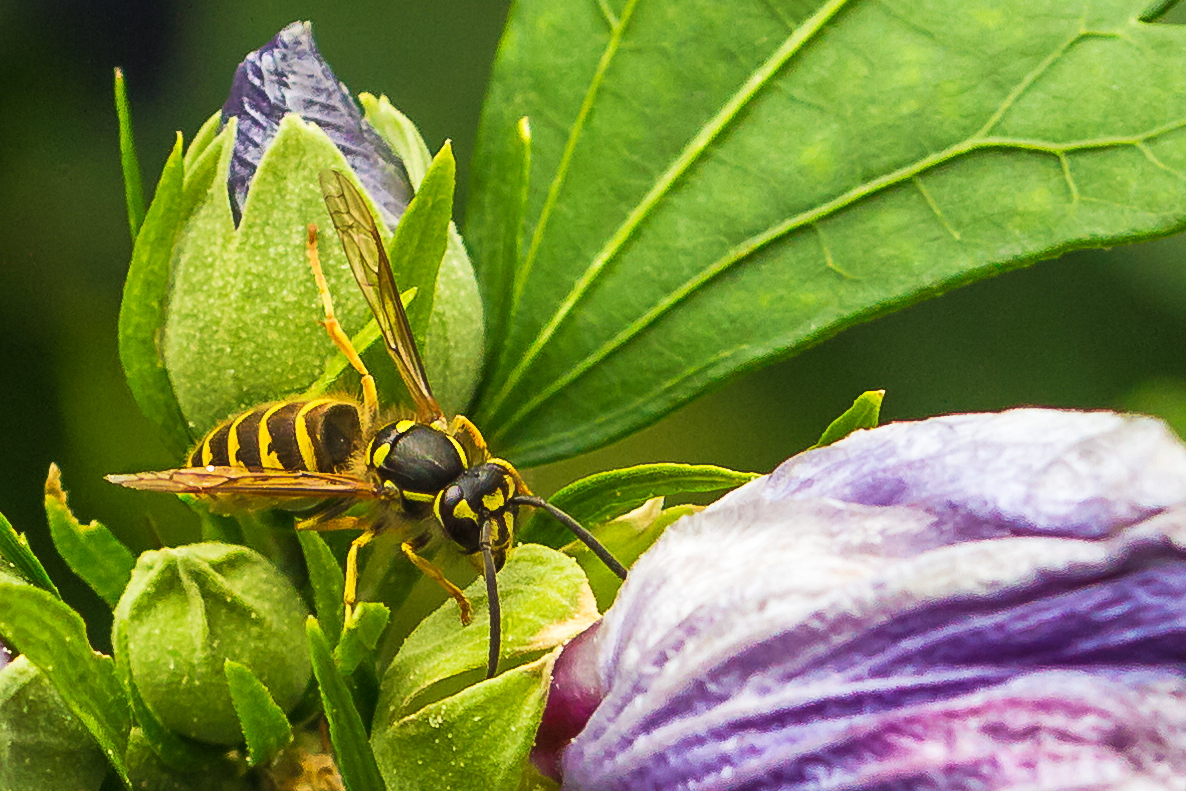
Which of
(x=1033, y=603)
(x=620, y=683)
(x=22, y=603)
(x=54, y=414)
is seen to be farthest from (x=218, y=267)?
(x=54, y=414)

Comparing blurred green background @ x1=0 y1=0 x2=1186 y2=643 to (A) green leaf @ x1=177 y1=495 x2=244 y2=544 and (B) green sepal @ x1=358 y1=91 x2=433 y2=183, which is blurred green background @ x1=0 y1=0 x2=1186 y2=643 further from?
(B) green sepal @ x1=358 y1=91 x2=433 y2=183

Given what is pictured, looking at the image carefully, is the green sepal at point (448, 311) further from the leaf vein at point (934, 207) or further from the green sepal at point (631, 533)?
the leaf vein at point (934, 207)

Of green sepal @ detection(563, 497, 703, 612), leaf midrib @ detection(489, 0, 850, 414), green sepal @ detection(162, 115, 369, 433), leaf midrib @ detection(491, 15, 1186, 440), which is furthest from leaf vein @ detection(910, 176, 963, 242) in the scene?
green sepal @ detection(162, 115, 369, 433)

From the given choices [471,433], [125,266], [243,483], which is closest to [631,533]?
[471,433]

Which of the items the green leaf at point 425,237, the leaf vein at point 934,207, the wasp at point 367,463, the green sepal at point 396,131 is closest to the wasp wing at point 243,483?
the wasp at point 367,463

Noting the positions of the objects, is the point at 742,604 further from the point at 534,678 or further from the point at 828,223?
the point at 828,223

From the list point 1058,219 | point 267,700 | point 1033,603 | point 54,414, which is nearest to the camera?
point 1033,603

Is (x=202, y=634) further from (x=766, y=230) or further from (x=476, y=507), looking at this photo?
(x=766, y=230)
